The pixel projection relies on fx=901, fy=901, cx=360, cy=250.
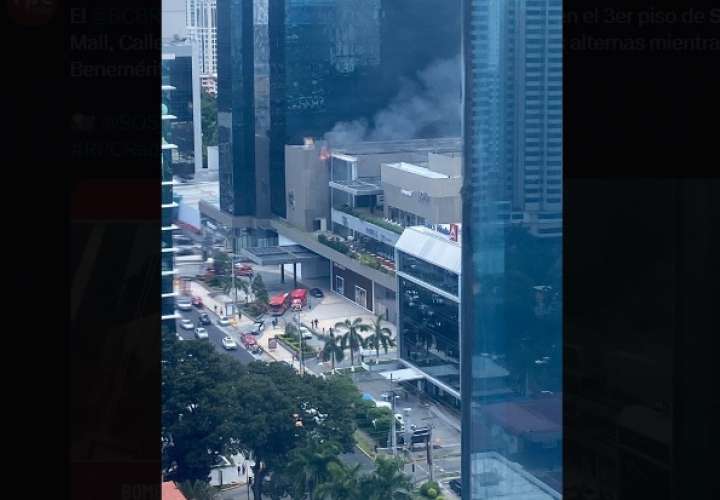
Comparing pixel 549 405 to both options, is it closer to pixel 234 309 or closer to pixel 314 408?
pixel 314 408

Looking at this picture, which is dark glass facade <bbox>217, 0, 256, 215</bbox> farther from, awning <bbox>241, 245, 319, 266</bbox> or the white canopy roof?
the white canopy roof

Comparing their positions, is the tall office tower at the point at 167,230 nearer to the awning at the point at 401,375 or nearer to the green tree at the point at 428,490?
the awning at the point at 401,375

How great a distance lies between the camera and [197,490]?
3.26 m

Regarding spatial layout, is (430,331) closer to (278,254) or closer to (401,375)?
(401,375)

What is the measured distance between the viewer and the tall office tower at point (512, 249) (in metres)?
3.46

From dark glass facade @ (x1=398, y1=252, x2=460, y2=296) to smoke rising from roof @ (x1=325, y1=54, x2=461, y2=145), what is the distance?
0.47 meters

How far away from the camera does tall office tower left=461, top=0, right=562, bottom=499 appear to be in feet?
11.4

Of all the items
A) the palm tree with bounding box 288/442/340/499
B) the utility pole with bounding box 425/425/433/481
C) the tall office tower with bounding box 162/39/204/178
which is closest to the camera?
the tall office tower with bounding box 162/39/204/178

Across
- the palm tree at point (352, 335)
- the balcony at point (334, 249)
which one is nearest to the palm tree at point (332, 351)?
the palm tree at point (352, 335)

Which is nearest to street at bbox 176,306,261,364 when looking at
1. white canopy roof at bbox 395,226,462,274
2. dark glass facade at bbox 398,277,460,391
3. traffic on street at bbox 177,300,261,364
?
traffic on street at bbox 177,300,261,364

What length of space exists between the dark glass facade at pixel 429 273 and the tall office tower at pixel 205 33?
3.16 ft
